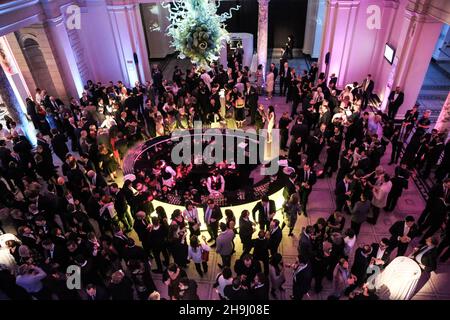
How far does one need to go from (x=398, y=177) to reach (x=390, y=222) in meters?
1.04

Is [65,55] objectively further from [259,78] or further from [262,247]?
[262,247]

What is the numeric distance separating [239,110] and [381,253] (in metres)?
5.87

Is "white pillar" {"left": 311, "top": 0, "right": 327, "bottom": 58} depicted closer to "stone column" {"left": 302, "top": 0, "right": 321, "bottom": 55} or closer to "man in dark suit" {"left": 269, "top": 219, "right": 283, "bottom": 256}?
"stone column" {"left": 302, "top": 0, "right": 321, "bottom": 55}

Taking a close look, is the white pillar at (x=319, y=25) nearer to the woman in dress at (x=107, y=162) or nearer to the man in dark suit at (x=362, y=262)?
the woman in dress at (x=107, y=162)

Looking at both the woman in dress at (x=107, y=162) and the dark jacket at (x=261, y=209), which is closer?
the dark jacket at (x=261, y=209)

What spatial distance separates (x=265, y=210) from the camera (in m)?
6.10

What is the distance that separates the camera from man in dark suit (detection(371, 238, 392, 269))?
16.4 feet

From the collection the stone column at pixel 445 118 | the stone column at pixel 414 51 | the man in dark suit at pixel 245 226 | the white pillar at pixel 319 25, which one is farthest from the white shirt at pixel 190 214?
the white pillar at pixel 319 25

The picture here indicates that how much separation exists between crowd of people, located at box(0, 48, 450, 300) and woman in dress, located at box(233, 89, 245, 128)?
0.17 feet

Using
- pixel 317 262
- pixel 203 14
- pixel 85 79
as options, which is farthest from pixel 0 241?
pixel 85 79

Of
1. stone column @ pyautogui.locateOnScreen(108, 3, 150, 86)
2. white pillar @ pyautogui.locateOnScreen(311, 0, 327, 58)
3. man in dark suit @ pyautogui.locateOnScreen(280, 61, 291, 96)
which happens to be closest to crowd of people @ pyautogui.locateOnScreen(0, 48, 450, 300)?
man in dark suit @ pyautogui.locateOnScreen(280, 61, 291, 96)

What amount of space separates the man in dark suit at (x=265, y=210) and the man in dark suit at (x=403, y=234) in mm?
1940

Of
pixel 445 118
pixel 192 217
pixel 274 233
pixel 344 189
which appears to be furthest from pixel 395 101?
pixel 192 217

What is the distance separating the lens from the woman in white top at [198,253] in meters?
5.36
